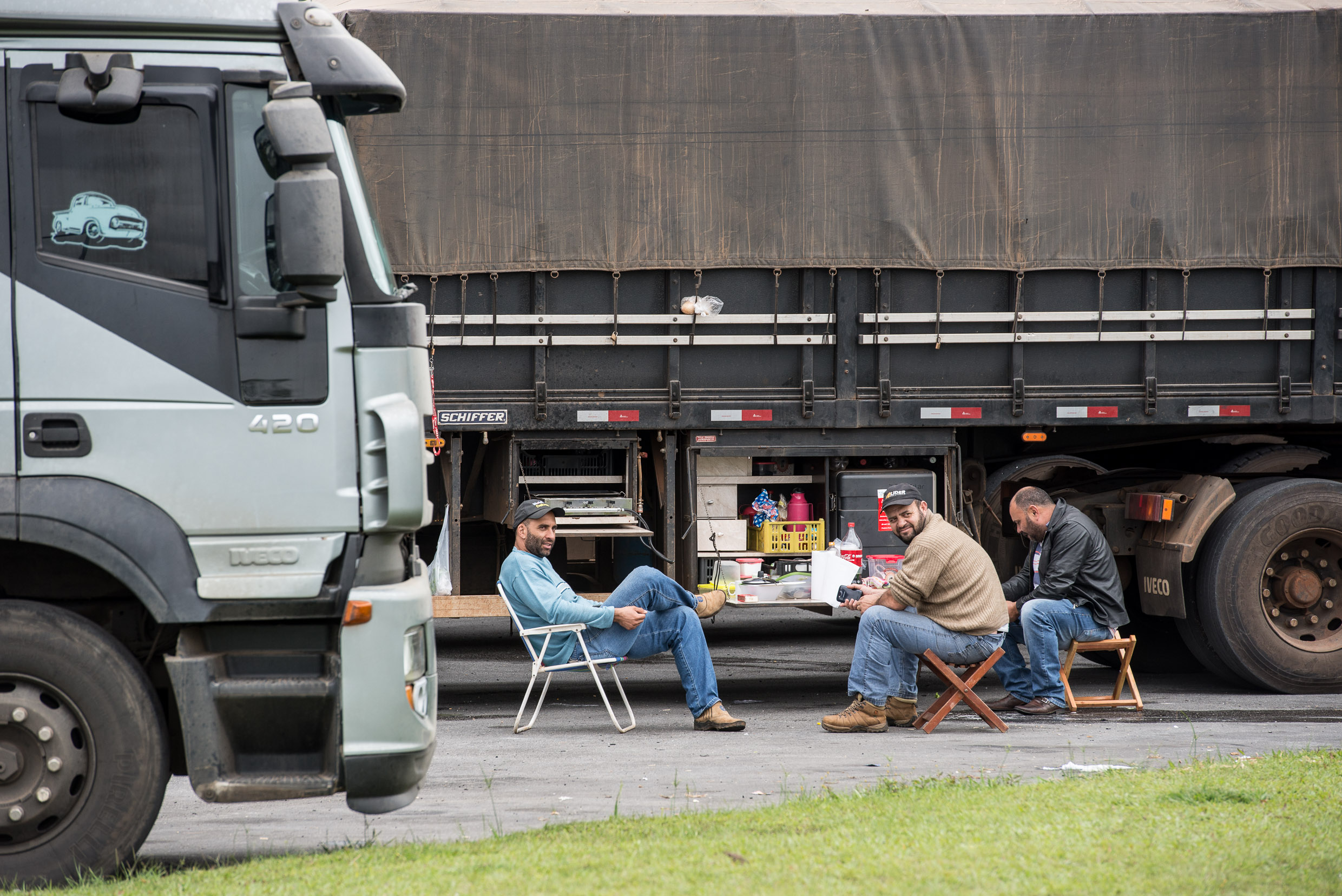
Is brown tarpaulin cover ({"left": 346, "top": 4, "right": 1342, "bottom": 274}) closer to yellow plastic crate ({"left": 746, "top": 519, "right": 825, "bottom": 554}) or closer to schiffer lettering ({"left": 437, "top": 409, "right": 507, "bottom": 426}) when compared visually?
schiffer lettering ({"left": 437, "top": 409, "right": 507, "bottom": 426})

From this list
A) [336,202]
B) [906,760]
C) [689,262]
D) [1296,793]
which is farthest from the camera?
[689,262]

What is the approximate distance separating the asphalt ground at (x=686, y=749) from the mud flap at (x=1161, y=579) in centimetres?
57

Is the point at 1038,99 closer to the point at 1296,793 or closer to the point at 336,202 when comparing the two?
the point at 1296,793

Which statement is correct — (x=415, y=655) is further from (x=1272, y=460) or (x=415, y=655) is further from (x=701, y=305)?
(x=1272, y=460)

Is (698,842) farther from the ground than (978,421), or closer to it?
closer to it

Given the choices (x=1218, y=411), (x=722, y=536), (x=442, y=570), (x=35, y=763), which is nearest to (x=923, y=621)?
(x=722, y=536)

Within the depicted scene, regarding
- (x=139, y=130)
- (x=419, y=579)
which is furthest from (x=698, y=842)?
(x=139, y=130)

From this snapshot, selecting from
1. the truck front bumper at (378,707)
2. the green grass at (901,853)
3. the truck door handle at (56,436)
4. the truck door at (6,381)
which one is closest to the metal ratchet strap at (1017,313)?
the green grass at (901,853)

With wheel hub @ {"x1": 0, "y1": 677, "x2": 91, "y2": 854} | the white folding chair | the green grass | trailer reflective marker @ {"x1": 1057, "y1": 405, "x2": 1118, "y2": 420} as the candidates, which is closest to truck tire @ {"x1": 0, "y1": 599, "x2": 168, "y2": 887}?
wheel hub @ {"x1": 0, "y1": 677, "x2": 91, "y2": 854}

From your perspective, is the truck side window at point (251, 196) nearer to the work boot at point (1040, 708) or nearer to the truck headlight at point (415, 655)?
the truck headlight at point (415, 655)

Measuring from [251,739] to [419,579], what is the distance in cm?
77

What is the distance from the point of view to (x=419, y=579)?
456cm

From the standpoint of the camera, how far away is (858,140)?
7.73 m

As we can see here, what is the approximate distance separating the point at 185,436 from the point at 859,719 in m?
4.17
